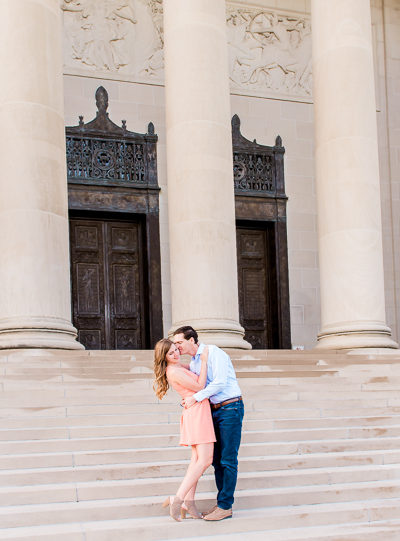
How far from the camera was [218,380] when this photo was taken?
391 inches

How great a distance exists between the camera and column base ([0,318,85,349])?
653 inches

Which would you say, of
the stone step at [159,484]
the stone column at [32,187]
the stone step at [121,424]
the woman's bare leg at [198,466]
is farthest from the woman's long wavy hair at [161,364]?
the stone column at [32,187]

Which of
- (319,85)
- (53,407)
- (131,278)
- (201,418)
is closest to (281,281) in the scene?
(131,278)

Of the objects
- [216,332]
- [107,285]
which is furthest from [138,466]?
[107,285]

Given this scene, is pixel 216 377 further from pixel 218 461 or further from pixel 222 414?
pixel 218 461

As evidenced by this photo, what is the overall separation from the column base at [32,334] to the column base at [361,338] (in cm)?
661

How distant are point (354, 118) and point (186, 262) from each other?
5.65 m

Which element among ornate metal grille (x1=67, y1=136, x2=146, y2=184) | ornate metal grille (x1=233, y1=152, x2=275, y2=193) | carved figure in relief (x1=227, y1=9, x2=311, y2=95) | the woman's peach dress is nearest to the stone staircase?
the woman's peach dress

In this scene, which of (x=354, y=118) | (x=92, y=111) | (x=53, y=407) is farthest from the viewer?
(x=92, y=111)

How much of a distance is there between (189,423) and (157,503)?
4.31 feet

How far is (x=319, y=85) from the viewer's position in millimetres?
21062

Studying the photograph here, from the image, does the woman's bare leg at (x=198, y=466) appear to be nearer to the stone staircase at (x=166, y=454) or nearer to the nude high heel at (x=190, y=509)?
the nude high heel at (x=190, y=509)

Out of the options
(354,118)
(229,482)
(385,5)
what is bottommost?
(229,482)

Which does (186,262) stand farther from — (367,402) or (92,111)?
(92,111)
